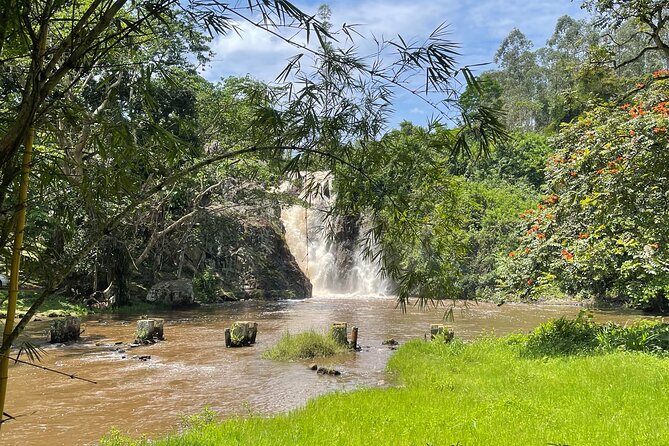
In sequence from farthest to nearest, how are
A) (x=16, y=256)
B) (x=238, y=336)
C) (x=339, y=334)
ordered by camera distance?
(x=238, y=336) < (x=339, y=334) < (x=16, y=256)

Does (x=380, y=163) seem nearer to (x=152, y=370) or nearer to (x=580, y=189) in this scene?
(x=580, y=189)

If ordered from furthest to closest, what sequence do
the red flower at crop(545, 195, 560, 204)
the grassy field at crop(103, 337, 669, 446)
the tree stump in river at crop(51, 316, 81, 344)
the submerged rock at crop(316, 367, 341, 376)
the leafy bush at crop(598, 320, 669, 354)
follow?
the tree stump in river at crop(51, 316, 81, 344) → the red flower at crop(545, 195, 560, 204) → the submerged rock at crop(316, 367, 341, 376) → the leafy bush at crop(598, 320, 669, 354) → the grassy field at crop(103, 337, 669, 446)

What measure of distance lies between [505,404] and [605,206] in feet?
14.7

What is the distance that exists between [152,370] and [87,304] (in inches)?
531

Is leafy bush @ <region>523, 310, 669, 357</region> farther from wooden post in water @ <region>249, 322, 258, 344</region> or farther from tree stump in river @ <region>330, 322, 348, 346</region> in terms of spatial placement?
wooden post in water @ <region>249, 322, 258, 344</region>

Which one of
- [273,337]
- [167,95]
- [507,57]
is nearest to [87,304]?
[167,95]

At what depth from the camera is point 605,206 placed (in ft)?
31.8

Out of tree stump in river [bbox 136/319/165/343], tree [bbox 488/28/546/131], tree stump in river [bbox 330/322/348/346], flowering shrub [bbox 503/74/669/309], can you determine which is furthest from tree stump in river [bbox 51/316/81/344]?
tree [bbox 488/28/546/131]

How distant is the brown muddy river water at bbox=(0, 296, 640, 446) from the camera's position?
8.48 metres

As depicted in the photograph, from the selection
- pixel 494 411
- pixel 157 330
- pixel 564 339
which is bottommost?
pixel 494 411

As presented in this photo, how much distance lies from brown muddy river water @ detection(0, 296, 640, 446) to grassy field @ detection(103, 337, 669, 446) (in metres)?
1.49

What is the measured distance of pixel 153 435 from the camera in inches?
302

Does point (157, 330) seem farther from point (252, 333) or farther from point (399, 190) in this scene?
point (399, 190)

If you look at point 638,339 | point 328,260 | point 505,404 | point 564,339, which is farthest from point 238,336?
point 328,260
